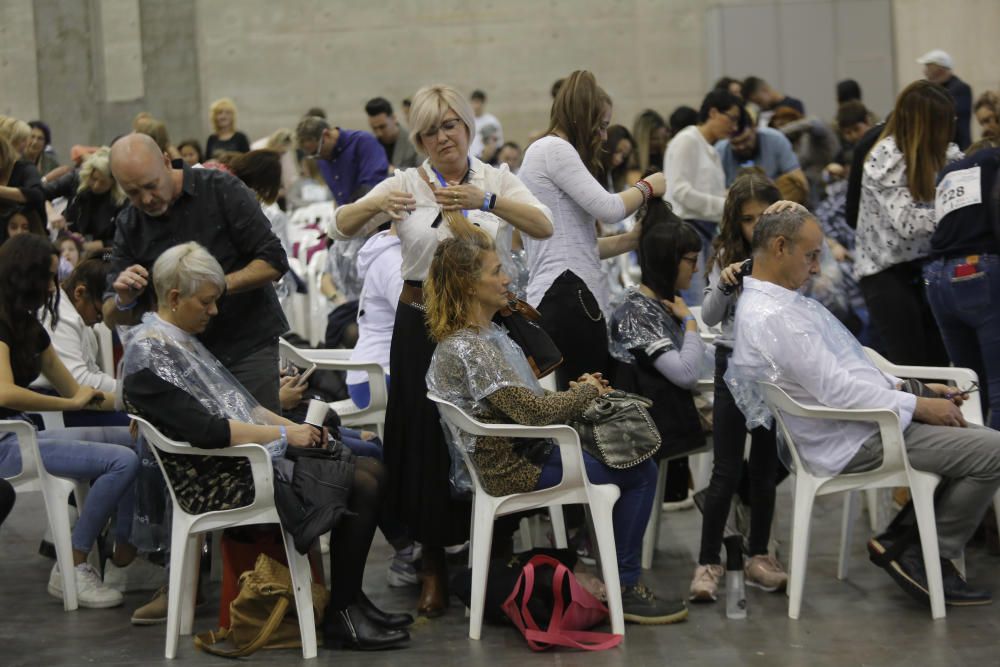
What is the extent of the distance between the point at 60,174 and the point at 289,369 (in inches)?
124

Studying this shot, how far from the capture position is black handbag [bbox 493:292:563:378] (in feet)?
13.4

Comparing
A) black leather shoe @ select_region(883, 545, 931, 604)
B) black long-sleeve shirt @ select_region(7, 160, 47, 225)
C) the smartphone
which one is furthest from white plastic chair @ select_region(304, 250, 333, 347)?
black leather shoe @ select_region(883, 545, 931, 604)

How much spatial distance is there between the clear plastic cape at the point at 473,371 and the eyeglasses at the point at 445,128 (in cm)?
60

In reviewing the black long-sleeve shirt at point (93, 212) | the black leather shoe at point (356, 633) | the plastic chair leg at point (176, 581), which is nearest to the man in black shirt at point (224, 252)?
the plastic chair leg at point (176, 581)

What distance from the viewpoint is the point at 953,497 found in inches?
160

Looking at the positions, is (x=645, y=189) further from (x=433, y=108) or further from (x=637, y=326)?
(x=433, y=108)

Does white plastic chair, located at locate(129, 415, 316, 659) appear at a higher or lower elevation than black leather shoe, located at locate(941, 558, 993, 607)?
higher

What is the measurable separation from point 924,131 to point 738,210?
2.93 ft

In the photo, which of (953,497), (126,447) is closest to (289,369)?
(126,447)

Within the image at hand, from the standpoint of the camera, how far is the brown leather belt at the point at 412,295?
4129 millimetres

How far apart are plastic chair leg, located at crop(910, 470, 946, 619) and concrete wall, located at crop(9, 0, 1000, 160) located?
25.4 feet

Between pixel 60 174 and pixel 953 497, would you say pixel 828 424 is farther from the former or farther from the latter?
pixel 60 174

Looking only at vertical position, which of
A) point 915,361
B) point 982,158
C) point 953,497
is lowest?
point 953,497

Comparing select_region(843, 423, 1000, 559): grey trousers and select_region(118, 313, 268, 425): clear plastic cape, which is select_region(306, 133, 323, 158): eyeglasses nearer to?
select_region(118, 313, 268, 425): clear plastic cape
